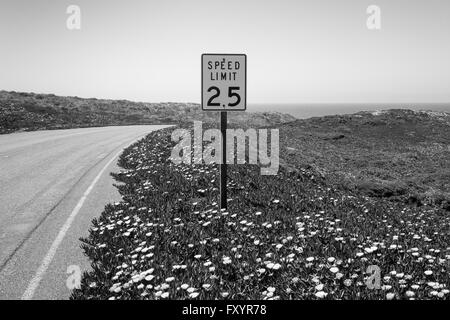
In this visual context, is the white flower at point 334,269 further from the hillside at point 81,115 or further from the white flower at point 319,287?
the hillside at point 81,115

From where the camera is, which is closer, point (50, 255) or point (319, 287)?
point (319, 287)

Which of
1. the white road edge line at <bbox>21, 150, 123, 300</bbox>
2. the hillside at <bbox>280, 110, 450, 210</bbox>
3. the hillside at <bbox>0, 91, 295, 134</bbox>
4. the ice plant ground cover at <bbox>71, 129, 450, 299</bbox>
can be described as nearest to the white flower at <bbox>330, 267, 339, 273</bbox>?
the ice plant ground cover at <bbox>71, 129, 450, 299</bbox>

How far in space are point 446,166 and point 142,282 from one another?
20.6 meters

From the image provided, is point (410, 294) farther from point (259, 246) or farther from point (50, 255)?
point (50, 255)

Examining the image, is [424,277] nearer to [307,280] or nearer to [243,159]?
[307,280]

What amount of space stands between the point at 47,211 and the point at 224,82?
5.64 metres

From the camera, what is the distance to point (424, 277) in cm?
584

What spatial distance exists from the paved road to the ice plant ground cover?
1.64 feet

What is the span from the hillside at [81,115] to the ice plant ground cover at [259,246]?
90.9ft

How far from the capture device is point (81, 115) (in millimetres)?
49812

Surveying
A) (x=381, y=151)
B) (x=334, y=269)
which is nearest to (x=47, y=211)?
(x=334, y=269)

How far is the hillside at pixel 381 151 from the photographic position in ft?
50.8

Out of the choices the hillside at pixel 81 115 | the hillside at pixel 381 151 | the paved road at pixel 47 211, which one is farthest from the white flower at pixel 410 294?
the hillside at pixel 81 115
